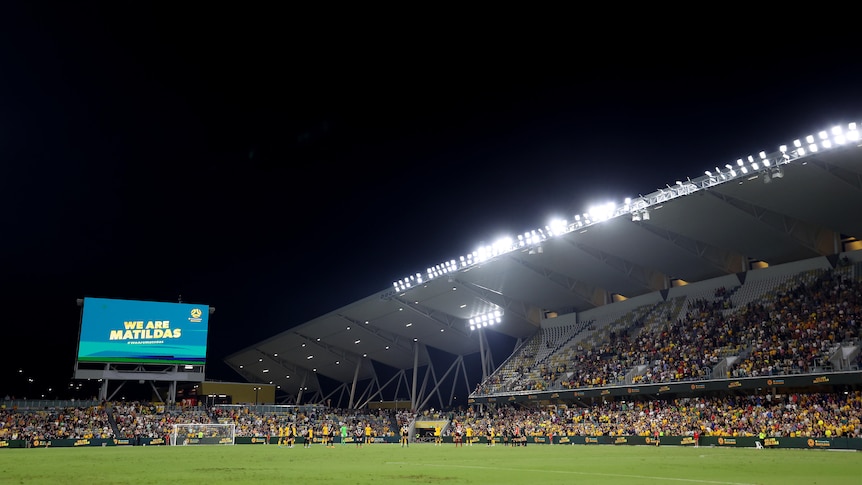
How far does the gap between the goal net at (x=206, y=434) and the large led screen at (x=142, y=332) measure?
8.49 metres

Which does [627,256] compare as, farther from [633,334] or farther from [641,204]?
[641,204]

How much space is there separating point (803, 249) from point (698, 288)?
30.2 feet

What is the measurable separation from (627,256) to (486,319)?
1824 centimetres

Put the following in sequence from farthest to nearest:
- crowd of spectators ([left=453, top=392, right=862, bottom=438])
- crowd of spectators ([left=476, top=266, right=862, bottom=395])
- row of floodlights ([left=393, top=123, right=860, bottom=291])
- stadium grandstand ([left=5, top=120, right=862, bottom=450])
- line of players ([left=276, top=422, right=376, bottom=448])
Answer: line of players ([left=276, top=422, right=376, bottom=448]) < crowd of spectators ([left=476, top=266, right=862, bottom=395]) < stadium grandstand ([left=5, top=120, right=862, bottom=450]) < crowd of spectators ([left=453, top=392, right=862, bottom=438]) < row of floodlights ([left=393, top=123, right=860, bottom=291])

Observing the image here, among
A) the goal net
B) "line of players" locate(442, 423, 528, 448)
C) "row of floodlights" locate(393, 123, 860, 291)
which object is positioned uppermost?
"row of floodlights" locate(393, 123, 860, 291)

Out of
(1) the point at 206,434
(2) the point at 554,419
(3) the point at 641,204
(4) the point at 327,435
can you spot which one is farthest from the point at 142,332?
(3) the point at 641,204

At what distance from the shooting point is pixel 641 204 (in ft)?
141

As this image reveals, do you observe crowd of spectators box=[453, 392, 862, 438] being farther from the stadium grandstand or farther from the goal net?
the goal net

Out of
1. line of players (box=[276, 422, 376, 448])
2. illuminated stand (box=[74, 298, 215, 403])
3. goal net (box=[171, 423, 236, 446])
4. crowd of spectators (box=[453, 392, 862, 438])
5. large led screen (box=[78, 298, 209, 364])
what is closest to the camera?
crowd of spectators (box=[453, 392, 862, 438])

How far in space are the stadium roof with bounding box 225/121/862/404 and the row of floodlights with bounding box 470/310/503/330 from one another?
50 centimetres

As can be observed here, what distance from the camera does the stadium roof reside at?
3812cm

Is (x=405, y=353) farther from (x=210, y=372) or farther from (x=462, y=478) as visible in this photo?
(x=462, y=478)

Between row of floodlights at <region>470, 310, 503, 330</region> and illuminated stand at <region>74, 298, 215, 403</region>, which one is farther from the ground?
row of floodlights at <region>470, 310, 503, 330</region>

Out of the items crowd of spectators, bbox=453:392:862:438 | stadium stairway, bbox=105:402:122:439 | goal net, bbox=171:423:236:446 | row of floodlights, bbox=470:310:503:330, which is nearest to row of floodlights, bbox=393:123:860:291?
row of floodlights, bbox=470:310:503:330
